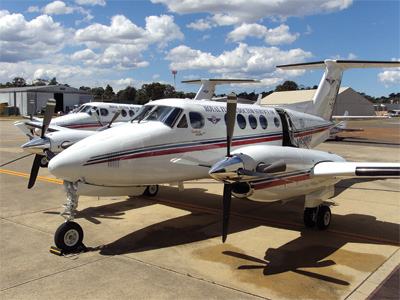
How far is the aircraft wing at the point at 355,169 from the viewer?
6.93 m

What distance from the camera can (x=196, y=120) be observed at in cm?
879

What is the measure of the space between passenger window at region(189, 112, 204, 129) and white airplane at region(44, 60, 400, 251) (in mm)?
27

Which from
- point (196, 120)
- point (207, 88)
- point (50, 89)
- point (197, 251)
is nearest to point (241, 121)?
point (196, 120)

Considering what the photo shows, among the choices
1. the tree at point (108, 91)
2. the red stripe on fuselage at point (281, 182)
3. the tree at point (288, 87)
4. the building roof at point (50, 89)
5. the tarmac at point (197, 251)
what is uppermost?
the tree at point (288, 87)

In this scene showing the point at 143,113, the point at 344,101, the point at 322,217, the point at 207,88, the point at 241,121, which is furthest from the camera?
the point at 344,101

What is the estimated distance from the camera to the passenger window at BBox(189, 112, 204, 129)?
28.5 ft

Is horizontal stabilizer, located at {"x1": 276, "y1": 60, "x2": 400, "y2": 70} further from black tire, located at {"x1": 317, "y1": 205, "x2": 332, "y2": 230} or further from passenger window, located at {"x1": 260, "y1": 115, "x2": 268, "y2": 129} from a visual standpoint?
black tire, located at {"x1": 317, "y1": 205, "x2": 332, "y2": 230}

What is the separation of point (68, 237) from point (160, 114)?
11.3 feet

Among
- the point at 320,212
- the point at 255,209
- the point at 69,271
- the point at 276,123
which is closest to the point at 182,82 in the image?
the point at 276,123

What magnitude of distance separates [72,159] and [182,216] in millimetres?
3799

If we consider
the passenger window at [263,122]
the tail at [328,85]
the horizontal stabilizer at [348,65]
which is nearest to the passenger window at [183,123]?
the passenger window at [263,122]

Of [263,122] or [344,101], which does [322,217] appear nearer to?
[263,122]

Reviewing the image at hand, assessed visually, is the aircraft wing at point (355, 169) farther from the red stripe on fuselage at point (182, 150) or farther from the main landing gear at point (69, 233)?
the main landing gear at point (69, 233)

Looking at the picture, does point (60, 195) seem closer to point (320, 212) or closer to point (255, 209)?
point (255, 209)
